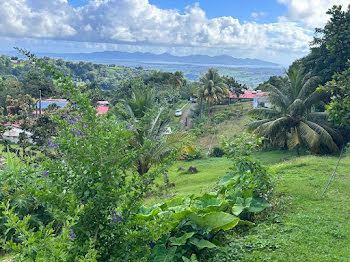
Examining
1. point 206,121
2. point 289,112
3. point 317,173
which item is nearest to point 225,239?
point 317,173

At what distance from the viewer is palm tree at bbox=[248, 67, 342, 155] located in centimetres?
1662

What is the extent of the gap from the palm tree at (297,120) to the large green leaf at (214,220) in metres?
13.0

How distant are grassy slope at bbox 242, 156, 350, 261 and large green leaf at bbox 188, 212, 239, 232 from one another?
53 centimetres

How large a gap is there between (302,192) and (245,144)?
2.09 meters

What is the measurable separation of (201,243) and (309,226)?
2254 millimetres

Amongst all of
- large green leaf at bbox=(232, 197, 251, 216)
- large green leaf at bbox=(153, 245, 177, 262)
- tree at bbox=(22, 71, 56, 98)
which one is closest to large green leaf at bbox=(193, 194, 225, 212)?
large green leaf at bbox=(232, 197, 251, 216)

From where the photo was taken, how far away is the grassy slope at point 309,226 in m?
4.69

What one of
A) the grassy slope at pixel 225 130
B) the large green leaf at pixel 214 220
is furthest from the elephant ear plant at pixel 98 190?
the grassy slope at pixel 225 130

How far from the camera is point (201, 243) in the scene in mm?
4465

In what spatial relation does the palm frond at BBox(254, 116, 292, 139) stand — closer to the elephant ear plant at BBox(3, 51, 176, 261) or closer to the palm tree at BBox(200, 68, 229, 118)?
the elephant ear plant at BBox(3, 51, 176, 261)

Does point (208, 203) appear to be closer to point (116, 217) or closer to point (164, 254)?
point (164, 254)

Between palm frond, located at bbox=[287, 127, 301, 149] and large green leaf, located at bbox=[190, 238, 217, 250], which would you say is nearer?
large green leaf, located at bbox=[190, 238, 217, 250]

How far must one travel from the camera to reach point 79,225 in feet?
10.1

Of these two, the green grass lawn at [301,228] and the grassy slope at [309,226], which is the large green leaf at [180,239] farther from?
the grassy slope at [309,226]
